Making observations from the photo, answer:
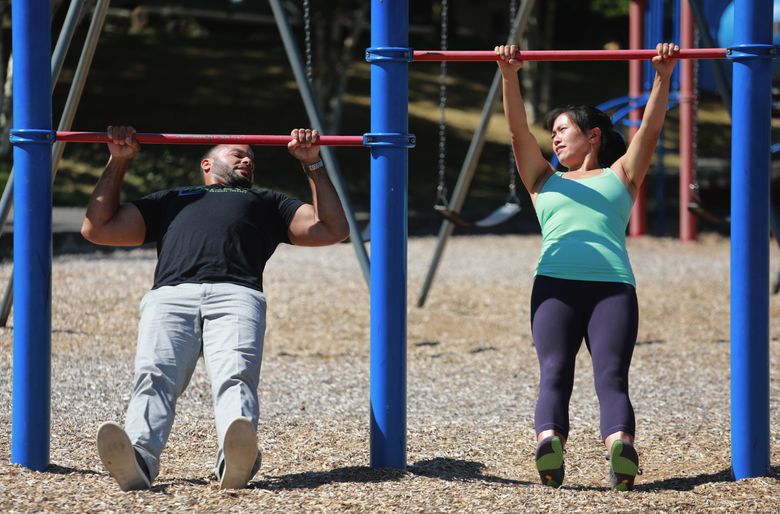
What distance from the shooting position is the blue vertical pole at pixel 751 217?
3.64 metres

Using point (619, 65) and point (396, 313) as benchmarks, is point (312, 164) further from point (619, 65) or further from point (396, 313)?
point (619, 65)

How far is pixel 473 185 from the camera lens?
20.1 meters

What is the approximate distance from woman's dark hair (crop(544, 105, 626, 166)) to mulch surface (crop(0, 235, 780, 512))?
1.11 metres

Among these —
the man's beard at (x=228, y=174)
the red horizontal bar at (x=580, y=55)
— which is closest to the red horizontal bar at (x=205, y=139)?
the man's beard at (x=228, y=174)

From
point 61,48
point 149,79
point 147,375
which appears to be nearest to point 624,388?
point 147,375

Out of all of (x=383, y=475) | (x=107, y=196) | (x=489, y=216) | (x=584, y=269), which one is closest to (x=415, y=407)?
(x=383, y=475)

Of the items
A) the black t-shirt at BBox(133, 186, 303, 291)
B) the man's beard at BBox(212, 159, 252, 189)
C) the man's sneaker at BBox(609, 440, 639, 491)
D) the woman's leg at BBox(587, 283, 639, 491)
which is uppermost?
the man's beard at BBox(212, 159, 252, 189)

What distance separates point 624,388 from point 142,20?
27612 millimetres

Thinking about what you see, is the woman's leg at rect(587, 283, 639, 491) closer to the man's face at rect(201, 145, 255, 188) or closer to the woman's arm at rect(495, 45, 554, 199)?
the woman's arm at rect(495, 45, 554, 199)

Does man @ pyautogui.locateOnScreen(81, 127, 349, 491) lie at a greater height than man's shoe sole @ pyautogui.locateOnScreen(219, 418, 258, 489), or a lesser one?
greater

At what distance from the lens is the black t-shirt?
12.2ft

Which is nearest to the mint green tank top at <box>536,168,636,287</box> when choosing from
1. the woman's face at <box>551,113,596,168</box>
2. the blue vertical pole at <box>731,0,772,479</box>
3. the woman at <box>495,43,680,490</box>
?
the woman at <box>495,43,680,490</box>

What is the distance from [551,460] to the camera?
3.46m

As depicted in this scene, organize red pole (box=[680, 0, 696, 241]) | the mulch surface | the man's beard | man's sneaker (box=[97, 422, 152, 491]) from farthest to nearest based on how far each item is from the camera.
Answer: red pole (box=[680, 0, 696, 241])
the man's beard
the mulch surface
man's sneaker (box=[97, 422, 152, 491])
